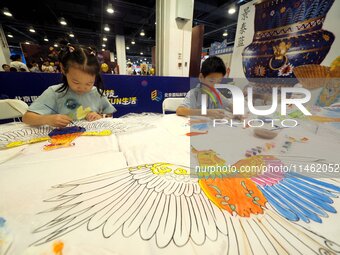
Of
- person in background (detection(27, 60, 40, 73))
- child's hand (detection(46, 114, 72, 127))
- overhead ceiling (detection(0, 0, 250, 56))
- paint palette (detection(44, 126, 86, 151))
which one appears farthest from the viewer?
overhead ceiling (detection(0, 0, 250, 56))

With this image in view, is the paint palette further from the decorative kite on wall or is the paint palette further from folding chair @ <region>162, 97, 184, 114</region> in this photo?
folding chair @ <region>162, 97, 184, 114</region>

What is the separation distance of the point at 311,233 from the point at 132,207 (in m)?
0.30

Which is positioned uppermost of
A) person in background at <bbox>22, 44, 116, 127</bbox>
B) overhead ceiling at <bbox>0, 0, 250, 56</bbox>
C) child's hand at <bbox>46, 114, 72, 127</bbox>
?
overhead ceiling at <bbox>0, 0, 250, 56</bbox>

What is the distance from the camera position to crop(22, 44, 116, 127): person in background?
712mm

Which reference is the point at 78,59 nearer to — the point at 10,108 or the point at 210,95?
the point at 10,108

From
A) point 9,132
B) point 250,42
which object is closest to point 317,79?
point 250,42

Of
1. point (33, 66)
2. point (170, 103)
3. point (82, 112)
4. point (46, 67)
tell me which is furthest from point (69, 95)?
point (33, 66)

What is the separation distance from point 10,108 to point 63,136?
0.58 m

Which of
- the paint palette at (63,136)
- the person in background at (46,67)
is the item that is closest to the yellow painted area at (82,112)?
the paint palette at (63,136)

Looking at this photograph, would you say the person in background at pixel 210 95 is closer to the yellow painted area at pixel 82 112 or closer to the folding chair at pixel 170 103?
the folding chair at pixel 170 103

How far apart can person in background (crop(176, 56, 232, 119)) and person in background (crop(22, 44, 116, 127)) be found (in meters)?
0.51

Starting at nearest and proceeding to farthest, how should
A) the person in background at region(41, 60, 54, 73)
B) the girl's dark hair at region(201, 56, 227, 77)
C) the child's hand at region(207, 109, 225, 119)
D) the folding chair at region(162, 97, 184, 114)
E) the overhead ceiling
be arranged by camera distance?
the child's hand at region(207, 109, 225, 119), the girl's dark hair at region(201, 56, 227, 77), the folding chair at region(162, 97, 184, 114), the person in background at region(41, 60, 54, 73), the overhead ceiling

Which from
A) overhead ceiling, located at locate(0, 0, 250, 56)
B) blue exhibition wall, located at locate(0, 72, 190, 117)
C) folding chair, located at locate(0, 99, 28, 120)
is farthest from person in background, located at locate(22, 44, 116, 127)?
overhead ceiling, located at locate(0, 0, 250, 56)

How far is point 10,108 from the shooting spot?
2.94ft
